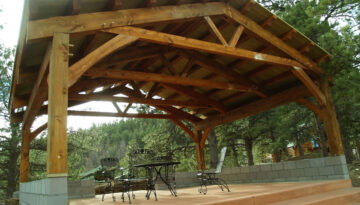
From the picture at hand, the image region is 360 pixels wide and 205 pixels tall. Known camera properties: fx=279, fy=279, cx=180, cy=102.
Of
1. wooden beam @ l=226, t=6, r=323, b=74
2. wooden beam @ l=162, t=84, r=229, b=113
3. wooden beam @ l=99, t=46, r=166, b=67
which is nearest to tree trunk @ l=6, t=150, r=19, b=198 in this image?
wooden beam @ l=162, t=84, r=229, b=113

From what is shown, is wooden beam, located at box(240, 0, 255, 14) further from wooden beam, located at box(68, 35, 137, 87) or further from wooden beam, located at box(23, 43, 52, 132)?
wooden beam, located at box(23, 43, 52, 132)

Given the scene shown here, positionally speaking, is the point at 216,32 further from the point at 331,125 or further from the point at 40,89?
the point at 331,125

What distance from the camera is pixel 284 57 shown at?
19.9 ft

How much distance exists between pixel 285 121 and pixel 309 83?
5506mm

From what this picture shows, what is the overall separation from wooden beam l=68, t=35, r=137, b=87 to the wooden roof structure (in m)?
0.01

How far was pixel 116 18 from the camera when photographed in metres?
3.98

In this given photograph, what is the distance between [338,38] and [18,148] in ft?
37.7

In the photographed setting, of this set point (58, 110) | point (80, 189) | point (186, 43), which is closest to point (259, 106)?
point (186, 43)

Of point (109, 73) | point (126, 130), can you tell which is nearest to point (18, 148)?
point (109, 73)

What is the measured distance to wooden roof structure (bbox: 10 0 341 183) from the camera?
11.7ft

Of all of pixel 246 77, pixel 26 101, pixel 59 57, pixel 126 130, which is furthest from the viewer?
pixel 126 130

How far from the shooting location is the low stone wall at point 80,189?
669 cm

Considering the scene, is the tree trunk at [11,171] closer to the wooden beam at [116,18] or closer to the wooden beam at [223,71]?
the wooden beam at [223,71]

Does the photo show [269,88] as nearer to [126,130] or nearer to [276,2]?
[276,2]
